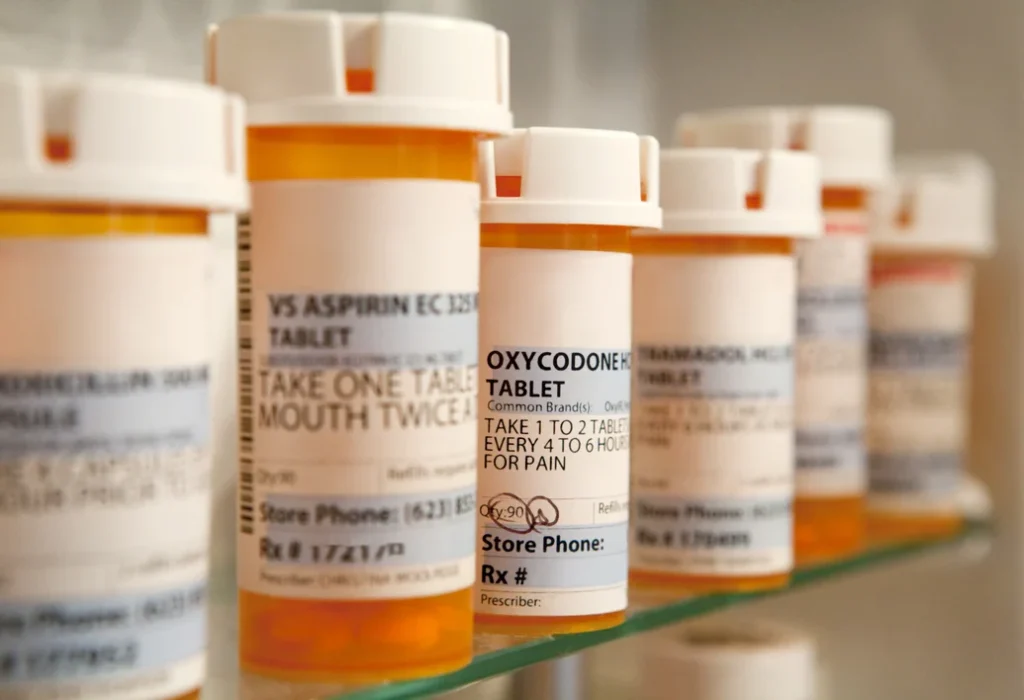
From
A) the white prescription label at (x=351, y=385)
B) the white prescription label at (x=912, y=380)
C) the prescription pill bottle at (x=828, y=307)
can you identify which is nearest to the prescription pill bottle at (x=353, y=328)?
the white prescription label at (x=351, y=385)

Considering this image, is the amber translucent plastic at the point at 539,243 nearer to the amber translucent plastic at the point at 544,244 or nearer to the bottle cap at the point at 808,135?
the amber translucent plastic at the point at 544,244

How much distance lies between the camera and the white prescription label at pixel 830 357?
61 centimetres

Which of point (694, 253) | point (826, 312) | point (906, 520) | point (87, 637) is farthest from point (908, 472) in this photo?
point (87, 637)

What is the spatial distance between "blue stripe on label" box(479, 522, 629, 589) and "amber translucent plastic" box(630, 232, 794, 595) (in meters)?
0.09

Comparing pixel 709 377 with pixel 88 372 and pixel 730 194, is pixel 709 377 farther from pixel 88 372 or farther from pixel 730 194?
pixel 88 372

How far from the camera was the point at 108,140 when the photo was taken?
0.31 meters

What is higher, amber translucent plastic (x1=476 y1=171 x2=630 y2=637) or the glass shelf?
amber translucent plastic (x1=476 y1=171 x2=630 y2=637)

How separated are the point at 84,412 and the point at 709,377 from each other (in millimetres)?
268

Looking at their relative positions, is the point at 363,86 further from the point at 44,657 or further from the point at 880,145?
the point at 880,145

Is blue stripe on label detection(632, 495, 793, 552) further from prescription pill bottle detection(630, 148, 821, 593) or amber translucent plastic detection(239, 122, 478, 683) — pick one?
amber translucent plastic detection(239, 122, 478, 683)

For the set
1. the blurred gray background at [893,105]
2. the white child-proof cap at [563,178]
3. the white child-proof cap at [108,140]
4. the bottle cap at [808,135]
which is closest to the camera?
the white child-proof cap at [108,140]

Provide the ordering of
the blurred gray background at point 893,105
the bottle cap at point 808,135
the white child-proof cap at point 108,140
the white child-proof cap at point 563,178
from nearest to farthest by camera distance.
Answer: the white child-proof cap at point 108,140 < the white child-proof cap at point 563,178 < the bottle cap at point 808,135 < the blurred gray background at point 893,105

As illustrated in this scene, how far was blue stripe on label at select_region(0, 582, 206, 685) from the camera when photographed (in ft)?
1.03

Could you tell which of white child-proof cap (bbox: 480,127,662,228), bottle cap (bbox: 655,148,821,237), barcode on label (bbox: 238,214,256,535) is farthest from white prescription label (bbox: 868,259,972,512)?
barcode on label (bbox: 238,214,256,535)
